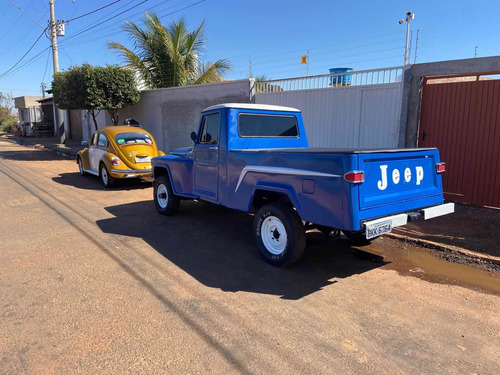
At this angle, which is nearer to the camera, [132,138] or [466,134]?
[466,134]

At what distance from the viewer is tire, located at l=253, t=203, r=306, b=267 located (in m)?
4.23

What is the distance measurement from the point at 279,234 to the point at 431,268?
2032mm

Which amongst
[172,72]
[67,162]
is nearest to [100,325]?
[67,162]

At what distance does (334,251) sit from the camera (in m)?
5.17

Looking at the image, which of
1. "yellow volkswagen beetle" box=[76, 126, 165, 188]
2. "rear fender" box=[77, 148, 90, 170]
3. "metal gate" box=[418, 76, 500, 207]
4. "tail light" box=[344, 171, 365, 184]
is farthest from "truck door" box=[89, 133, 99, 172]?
"tail light" box=[344, 171, 365, 184]

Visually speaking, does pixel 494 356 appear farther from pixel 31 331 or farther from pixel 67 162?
pixel 67 162

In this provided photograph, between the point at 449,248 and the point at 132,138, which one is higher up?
the point at 132,138

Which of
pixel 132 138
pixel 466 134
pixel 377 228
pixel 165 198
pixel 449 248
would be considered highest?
pixel 466 134

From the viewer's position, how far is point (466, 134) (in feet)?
23.4

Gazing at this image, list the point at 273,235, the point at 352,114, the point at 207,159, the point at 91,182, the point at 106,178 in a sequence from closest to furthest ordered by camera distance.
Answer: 1. the point at 273,235
2. the point at 207,159
3. the point at 352,114
4. the point at 106,178
5. the point at 91,182

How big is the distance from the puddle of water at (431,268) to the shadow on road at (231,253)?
27 cm

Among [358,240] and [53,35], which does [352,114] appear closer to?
[358,240]

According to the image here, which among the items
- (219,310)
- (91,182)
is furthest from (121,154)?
(219,310)

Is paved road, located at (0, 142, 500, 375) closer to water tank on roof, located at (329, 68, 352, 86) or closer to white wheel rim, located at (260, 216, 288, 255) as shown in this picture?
white wheel rim, located at (260, 216, 288, 255)
